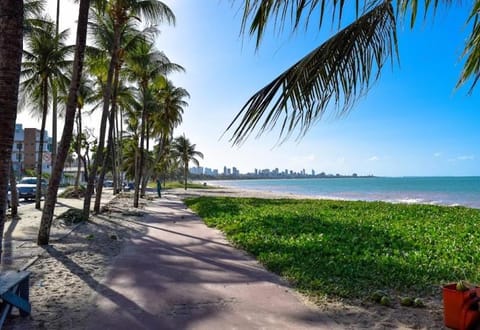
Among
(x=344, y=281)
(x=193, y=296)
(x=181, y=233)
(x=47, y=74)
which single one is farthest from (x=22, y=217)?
(x=344, y=281)

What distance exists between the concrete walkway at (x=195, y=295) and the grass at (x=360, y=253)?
538 millimetres

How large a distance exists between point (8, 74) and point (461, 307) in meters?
5.24

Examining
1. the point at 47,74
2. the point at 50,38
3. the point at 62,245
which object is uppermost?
the point at 50,38

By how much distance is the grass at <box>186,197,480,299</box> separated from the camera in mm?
5531

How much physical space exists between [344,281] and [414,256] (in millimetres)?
2384

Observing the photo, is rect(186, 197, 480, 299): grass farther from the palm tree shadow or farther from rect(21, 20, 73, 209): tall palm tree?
rect(21, 20, 73, 209): tall palm tree

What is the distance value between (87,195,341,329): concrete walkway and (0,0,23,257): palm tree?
1712 mm

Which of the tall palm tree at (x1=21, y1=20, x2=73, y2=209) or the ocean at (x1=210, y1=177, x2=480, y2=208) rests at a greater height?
the tall palm tree at (x1=21, y1=20, x2=73, y2=209)

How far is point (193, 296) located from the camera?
5.08 meters

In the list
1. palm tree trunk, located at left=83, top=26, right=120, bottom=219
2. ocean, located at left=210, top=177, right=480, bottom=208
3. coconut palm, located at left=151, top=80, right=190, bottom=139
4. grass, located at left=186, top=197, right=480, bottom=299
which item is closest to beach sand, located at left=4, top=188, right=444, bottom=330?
grass, located at left=186, top=197, right=480, bottom=299

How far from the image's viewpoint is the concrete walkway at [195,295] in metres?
4.16

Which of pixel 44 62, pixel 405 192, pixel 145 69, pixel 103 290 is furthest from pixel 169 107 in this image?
pixel 405 192

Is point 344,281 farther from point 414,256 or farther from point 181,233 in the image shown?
point 181,233

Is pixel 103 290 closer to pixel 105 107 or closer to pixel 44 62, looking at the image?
pixel 105 107
